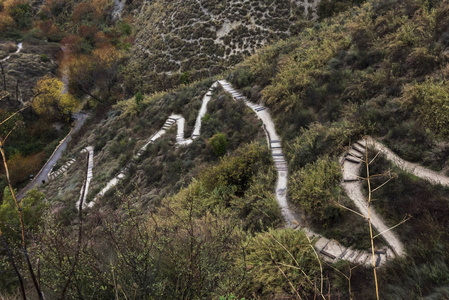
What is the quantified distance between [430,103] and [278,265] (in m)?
7.00

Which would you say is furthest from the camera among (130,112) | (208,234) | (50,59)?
(50,59)

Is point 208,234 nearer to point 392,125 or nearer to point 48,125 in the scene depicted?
point 392,125

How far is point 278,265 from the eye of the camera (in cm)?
570

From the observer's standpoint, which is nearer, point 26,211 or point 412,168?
point 412,168

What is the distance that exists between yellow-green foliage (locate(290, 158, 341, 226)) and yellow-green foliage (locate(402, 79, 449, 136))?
9.74 ft

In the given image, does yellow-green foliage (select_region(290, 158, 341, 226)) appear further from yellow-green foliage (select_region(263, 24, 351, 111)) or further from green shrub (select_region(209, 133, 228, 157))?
yellow-green foliage (select_region(263, 24, 351, 111))

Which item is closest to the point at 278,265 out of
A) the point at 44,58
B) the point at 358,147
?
the point at 358,147

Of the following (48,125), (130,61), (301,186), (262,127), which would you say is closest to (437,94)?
(301,186)

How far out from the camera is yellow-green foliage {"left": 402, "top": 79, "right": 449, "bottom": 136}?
25.0ft

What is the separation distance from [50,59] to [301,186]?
48.5 m

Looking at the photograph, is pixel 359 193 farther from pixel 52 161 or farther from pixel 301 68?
pixel 52 161

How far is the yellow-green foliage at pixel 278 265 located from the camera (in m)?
5.52

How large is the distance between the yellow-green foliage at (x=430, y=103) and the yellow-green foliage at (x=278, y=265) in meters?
5.34

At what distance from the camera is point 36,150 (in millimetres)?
30828
